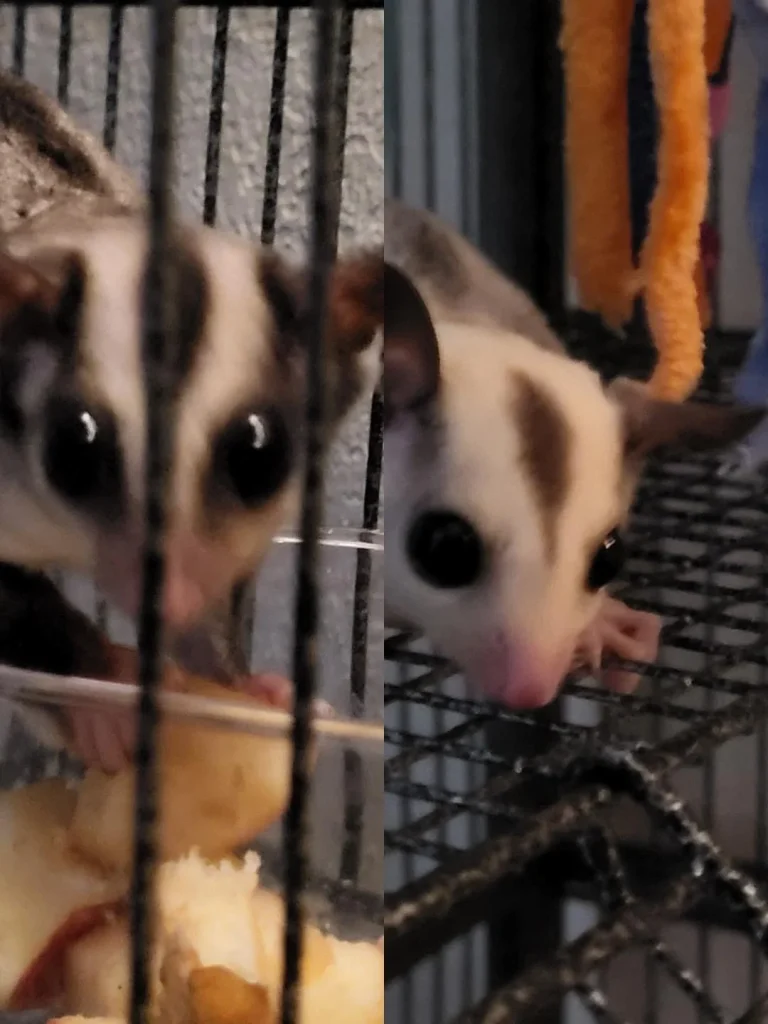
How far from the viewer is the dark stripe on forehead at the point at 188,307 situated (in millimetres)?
384

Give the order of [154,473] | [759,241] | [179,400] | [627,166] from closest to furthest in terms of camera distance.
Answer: [154,473] < [179,400] < [627,166] < [759,241]

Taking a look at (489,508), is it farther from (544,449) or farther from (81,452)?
(81,452)

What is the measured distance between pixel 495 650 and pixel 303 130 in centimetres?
27

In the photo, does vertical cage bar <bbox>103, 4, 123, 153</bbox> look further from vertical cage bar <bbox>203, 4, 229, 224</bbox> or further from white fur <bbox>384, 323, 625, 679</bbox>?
white fur <bbox>384, 323, 625, 679</bbox>

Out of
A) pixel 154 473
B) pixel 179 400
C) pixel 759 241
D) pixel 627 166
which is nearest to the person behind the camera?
pixel 154 473

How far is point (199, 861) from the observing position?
16.2 inches

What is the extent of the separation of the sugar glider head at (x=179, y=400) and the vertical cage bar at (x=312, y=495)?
0.30 feet

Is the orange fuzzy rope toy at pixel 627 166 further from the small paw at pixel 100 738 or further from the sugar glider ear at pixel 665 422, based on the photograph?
the small paw at pixel 100 738

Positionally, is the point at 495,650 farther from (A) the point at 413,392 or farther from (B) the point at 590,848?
(B) the point at 590,848

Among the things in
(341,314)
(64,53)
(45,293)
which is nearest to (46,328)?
(45,293)

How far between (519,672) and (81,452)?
0.59 feet

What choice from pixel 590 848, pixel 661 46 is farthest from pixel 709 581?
pixel 661 46

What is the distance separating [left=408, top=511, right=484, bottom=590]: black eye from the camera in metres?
0.41

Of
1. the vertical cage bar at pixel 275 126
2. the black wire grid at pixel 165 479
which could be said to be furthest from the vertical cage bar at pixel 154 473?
the vertical cage bar at pixel 275 126
